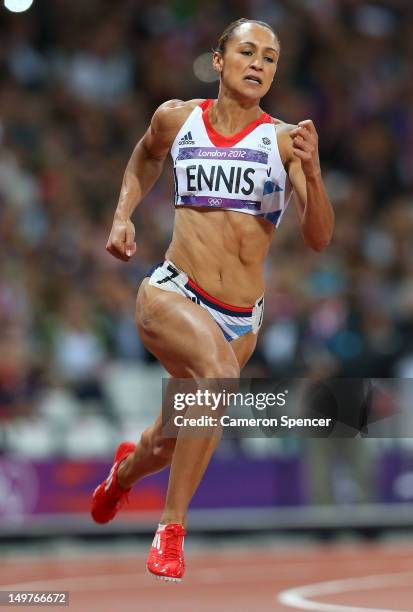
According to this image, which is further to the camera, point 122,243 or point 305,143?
point 122,243

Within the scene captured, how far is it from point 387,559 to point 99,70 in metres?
7.69

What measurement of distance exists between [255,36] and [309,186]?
2.97 ft

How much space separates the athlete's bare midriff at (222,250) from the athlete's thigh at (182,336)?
0.20 metres

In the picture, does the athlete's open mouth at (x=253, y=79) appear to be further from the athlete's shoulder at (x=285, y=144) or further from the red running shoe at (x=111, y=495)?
the red running shoe at (x=111, y=495)

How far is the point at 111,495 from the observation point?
26.2 ft

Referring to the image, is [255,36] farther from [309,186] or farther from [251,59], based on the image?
[309,186]

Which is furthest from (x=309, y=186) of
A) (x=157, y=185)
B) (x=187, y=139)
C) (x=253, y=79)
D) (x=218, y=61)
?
(x=157, y=185)

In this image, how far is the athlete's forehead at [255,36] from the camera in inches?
276

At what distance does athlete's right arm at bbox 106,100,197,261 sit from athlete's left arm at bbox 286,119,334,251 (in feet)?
2.28

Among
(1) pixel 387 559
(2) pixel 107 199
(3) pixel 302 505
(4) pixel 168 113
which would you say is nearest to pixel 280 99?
(2) pixel 107 199

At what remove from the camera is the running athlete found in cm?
688

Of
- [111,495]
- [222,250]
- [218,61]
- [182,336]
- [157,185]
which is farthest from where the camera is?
[157,185]

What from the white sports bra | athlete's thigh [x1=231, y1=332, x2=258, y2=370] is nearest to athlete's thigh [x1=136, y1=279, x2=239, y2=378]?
athlete's thigh [x1=231, y1=332, x2=258, y2=370]

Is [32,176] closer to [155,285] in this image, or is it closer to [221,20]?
[221,20]
